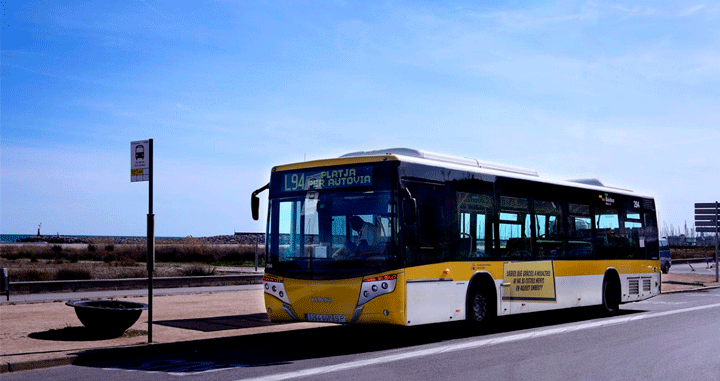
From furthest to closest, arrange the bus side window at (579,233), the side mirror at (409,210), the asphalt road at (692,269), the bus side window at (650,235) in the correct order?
the asphalt road at (692,269) < the bus side window at (650,235) < the bus side window at (579,233) < the side mirror at (409,210)

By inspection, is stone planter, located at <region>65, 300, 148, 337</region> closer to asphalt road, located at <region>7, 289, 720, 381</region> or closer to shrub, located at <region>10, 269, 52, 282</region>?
asphalt road, located at <region>7, 289, 720, 381</region>

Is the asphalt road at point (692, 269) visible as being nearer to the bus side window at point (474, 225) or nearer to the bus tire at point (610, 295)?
the bus tire at point (610, 295)

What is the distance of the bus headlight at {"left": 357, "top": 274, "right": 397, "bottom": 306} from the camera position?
1196 cm

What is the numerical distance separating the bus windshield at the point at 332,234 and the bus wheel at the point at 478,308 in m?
2.48

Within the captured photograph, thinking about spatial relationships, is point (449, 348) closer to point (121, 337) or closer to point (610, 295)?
point (121, 337)

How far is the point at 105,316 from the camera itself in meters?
12.4

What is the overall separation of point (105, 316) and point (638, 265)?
44.2 feet

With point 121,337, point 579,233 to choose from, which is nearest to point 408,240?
point 121,337

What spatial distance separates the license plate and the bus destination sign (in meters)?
2.10

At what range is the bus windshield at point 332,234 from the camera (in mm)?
12172

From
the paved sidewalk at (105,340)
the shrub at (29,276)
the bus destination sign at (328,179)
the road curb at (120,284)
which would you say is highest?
the bus destination sign at (328,179)

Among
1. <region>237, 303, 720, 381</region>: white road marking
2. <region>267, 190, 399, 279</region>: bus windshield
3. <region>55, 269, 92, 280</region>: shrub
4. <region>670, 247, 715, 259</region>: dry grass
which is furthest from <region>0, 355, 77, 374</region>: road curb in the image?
<region>670, 247, 715, 259</region>: dry grass

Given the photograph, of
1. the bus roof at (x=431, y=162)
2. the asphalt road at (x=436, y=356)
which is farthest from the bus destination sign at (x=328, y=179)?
the asphalt road at (x=436, y=356)

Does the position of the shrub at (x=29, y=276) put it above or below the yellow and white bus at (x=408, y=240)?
below
